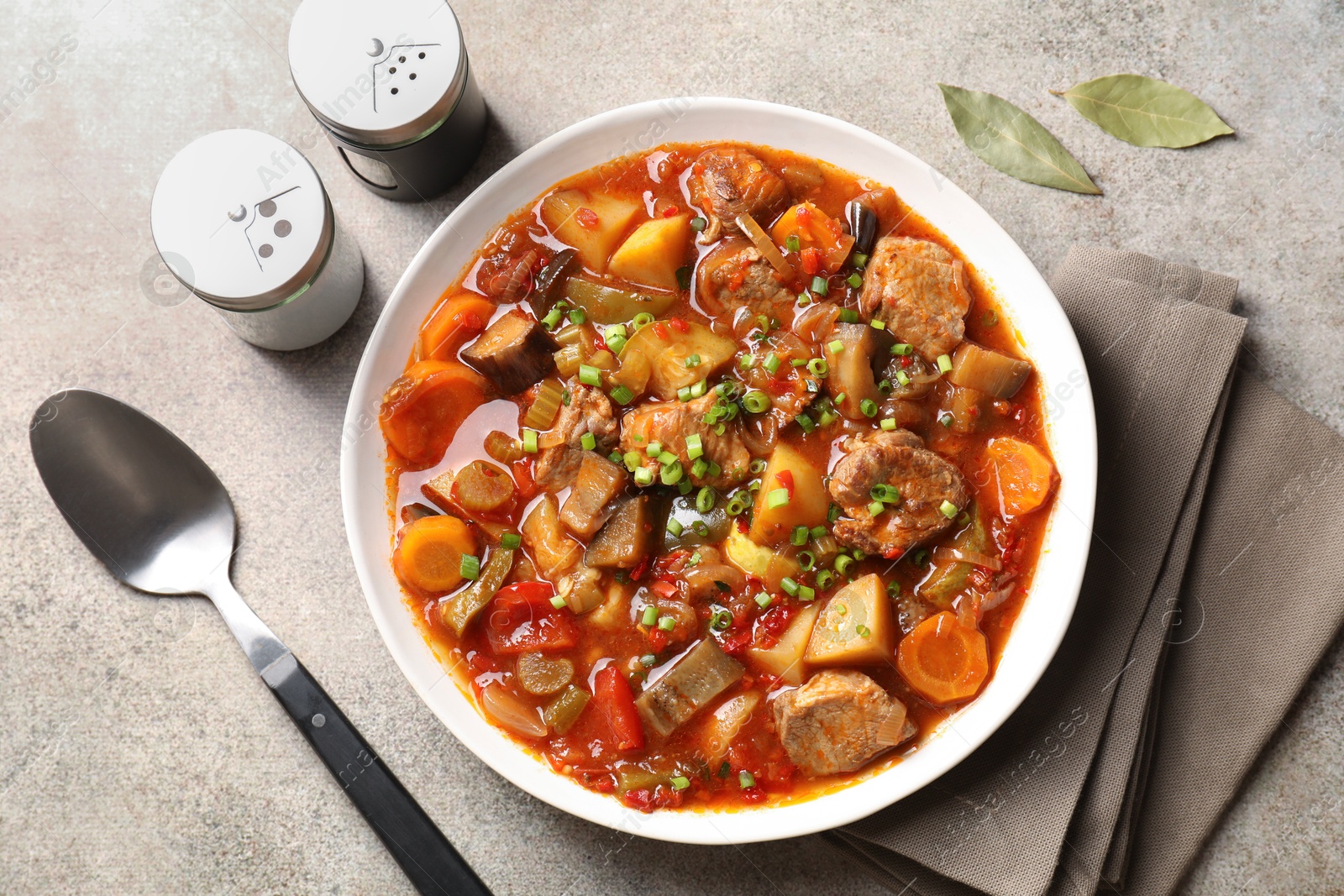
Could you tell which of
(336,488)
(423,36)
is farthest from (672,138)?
(336,488)

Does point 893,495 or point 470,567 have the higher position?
point 893,495

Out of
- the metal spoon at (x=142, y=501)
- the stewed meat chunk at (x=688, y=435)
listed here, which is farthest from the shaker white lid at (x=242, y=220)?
the stewed meat chunk at (x=688, y=435)

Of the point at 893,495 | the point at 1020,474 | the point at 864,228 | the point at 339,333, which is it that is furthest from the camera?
the point at 339,333

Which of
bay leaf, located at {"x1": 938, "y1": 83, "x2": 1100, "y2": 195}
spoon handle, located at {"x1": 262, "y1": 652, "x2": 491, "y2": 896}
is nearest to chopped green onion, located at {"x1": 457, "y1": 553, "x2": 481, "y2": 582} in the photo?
spoon handle, located at {"x1": 262, "y1": 652, "x2": 491, "y2": 896}

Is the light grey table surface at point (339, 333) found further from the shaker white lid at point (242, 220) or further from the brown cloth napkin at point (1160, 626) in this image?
the shaker white lid at point (242, 220)

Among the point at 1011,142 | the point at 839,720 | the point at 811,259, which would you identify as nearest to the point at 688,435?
the point at 811,259

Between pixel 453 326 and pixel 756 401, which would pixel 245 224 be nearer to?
pixel 453 326

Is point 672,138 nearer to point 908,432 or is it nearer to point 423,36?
point 423,36
